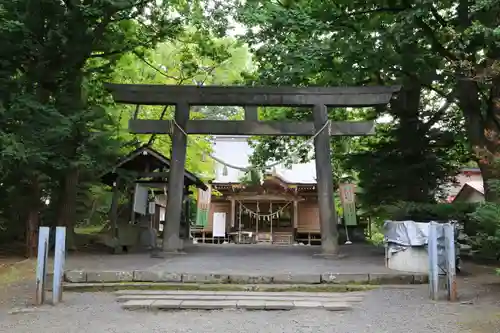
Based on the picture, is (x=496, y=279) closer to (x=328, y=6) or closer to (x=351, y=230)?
(x=328, y=6)

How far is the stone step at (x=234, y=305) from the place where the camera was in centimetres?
597

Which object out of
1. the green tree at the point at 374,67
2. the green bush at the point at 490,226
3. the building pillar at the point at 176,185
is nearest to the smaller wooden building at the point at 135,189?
the building pillar at the point at 176,185

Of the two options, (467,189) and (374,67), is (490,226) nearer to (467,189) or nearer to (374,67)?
(374,67)

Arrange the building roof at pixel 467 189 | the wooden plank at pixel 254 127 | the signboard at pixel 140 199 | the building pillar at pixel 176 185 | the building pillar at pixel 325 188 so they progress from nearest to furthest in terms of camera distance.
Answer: the building pillar at pixel 325 188 → the building pillar at pixel 176 185 → the wooden plank at pixel 254 127 → the signboard at pixel 140 199 → the building roof at pixel 467 189

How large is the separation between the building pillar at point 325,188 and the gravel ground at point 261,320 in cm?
352

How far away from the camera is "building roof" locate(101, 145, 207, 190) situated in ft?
42.0

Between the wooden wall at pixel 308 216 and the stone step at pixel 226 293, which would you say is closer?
the stone step at pixel 226 293

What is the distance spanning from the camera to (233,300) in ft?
20.5

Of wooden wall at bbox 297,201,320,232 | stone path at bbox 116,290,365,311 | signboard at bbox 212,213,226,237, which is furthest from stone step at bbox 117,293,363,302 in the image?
wooden wall at bbox 297,201,320,232

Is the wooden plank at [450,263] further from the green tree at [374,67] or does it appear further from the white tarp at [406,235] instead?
the green tree at [374,67]

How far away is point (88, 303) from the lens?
629 cm

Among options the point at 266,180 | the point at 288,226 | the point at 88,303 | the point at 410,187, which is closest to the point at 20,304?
the point at 88,303

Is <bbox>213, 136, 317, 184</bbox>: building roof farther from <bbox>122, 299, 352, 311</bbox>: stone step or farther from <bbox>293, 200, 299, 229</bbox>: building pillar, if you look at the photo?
<bbox>122, 299, 352, 311</bbox>: stone step

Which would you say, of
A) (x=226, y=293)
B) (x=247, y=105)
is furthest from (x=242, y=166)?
(x=226, y=293)
